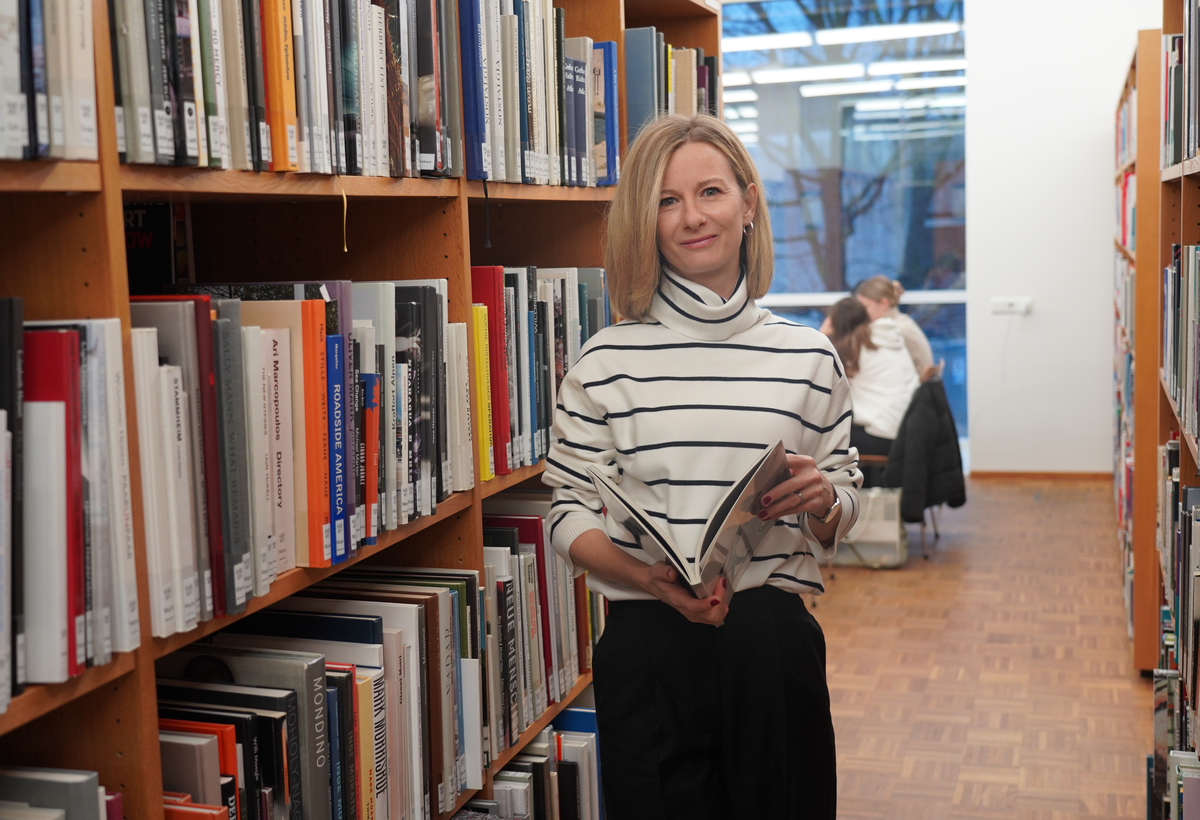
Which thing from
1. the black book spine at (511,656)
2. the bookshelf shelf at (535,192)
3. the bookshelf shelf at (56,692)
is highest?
the bookshelf shelf at (535,192)

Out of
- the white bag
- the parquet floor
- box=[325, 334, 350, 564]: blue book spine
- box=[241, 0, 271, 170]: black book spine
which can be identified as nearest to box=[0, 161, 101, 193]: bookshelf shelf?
box=[241, 0, 271, 170]: black book spine

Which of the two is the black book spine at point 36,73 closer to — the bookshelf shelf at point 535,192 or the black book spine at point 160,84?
the black book spine at point 160,84

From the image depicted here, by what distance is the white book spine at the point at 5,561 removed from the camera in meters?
0.95

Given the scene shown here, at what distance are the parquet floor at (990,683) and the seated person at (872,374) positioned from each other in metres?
0.61

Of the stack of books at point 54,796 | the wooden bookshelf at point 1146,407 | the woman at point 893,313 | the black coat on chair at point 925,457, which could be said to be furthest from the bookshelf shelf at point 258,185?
the woman at point 893,313

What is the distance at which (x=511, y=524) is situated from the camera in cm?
207

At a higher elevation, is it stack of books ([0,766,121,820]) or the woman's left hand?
the woman's left hand

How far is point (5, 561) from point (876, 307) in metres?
5.34

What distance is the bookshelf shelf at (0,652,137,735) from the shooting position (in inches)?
38.0

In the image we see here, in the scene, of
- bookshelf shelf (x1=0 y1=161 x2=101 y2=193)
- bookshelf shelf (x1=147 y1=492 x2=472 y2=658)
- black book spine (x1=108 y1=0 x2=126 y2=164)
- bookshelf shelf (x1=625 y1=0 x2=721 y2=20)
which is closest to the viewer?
bookshelf shelf (x1=0 y1=161 x2=101 y2=193)

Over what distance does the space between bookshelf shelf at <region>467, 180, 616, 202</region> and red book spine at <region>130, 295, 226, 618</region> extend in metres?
0.67

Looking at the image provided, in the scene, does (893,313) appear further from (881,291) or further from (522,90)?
(522,90)

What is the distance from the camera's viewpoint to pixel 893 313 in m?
5.89

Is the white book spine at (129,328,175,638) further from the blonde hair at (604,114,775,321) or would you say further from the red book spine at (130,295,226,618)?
the blonde hair at (604,114,775,321)
